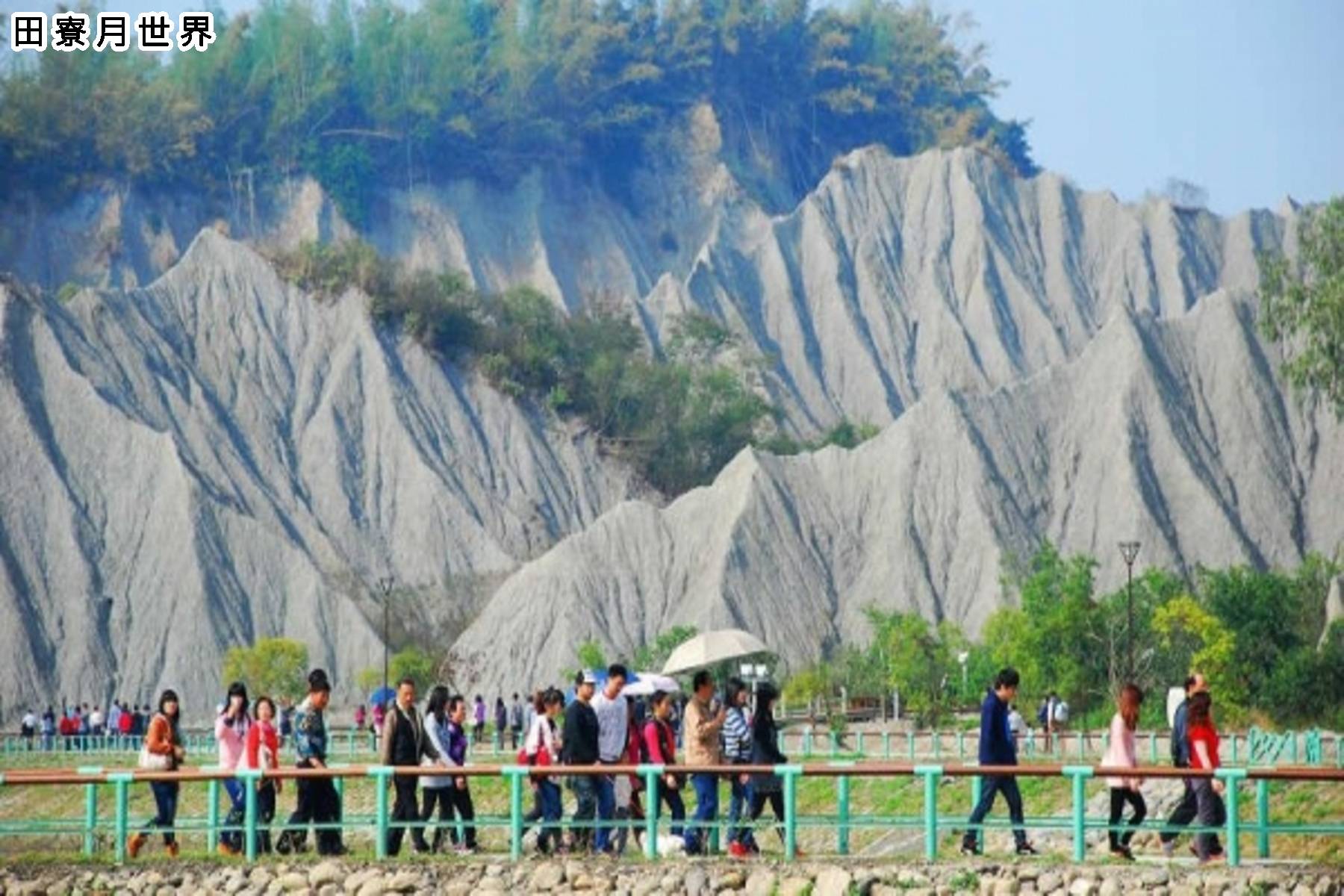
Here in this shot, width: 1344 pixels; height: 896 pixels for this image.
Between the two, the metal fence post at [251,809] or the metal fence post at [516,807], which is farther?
the metal fence post at [251,809]

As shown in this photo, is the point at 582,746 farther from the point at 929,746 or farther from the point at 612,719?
the point at 929,746

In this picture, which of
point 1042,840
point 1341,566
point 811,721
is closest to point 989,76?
point 1341,566

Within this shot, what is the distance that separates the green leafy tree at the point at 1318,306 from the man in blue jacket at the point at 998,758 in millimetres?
42004

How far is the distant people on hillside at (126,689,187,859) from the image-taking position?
29.2 meters

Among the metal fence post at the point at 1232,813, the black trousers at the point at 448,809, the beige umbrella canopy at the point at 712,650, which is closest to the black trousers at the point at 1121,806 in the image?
the metal fence post at the point at 1232,813

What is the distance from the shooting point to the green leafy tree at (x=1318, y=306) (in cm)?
6894

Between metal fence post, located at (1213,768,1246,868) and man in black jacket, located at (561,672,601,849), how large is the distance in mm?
5661

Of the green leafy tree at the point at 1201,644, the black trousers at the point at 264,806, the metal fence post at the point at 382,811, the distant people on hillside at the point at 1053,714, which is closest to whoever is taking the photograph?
the metal fence post at the point at 382,811

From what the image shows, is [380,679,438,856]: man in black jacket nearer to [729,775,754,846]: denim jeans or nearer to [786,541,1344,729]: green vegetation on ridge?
[729,775,754,846]: denim jeans

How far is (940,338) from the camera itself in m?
137

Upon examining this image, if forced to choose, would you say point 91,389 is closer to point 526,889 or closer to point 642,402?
point 642,402

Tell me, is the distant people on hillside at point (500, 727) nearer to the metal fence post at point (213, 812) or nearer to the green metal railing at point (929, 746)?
the green metal railing at point (929, 746)

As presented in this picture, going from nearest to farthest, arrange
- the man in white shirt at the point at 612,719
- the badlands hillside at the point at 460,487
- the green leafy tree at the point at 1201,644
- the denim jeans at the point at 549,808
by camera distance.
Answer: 1. the denim jeans at the point at 549,808
2. the man in white shirt at the point at 612,719
3. the green leafy tree at the point at 1201,644
4. the badlands hillside at the point at 460,487

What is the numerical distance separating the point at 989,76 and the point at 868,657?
94.6 m
